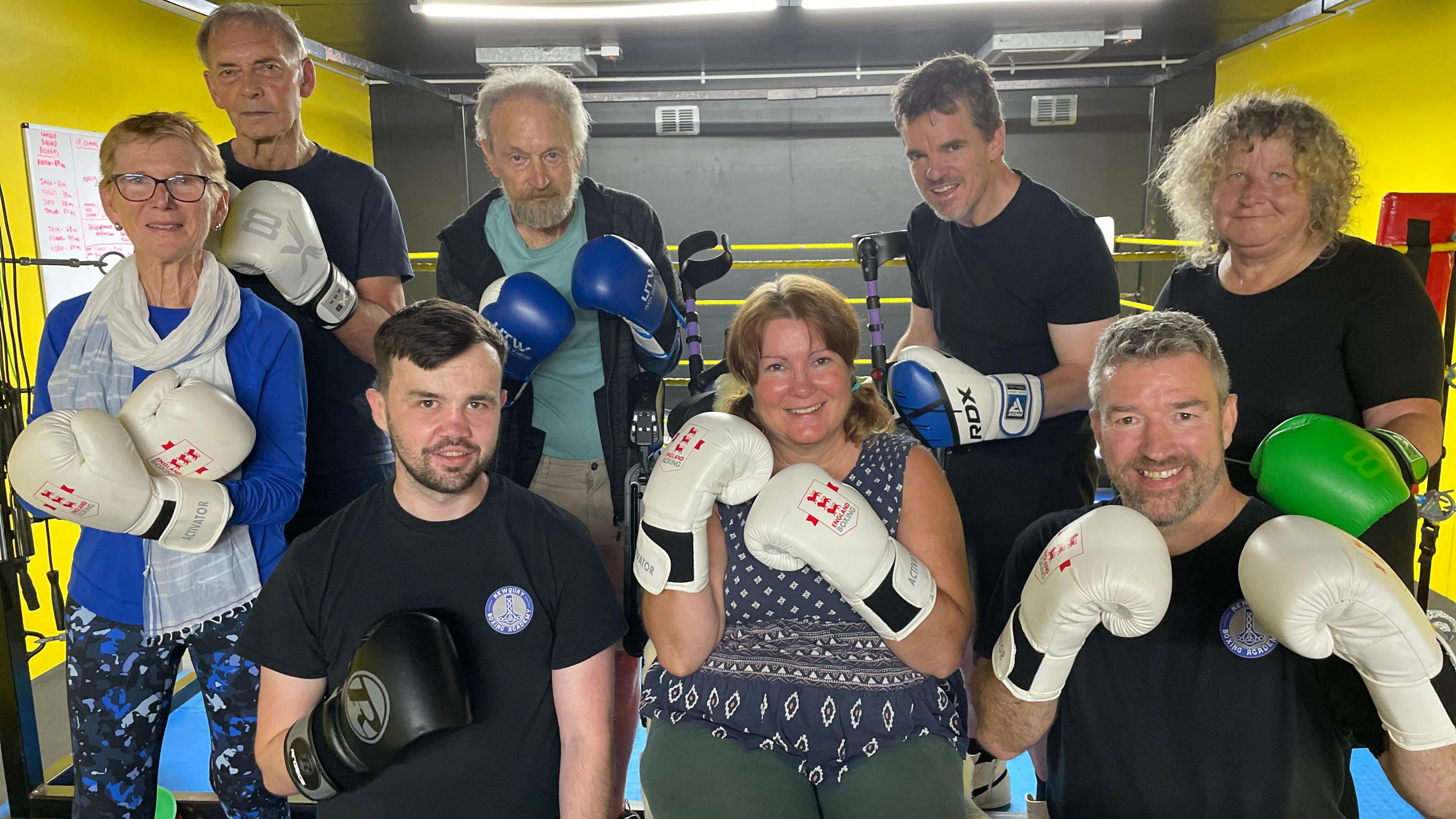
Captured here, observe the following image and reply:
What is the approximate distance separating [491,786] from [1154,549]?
41.7 inches

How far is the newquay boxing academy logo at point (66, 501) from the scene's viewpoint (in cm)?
157

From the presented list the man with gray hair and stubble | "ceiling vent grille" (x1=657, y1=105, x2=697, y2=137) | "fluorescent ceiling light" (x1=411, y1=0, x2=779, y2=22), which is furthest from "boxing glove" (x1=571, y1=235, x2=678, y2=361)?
"ceiling vent grille" (x1=657, y1=105, x2=697, y2=137)

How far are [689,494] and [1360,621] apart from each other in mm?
938

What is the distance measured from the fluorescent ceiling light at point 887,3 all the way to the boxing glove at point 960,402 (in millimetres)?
3894

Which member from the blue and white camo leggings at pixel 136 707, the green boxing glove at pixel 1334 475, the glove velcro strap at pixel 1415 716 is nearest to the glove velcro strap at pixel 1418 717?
the glove velcro strap at pixel 1415 716

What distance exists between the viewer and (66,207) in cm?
379

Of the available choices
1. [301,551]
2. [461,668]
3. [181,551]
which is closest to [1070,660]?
[461,668]

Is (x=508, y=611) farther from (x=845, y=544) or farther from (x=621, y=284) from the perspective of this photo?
(x=621, y=284)

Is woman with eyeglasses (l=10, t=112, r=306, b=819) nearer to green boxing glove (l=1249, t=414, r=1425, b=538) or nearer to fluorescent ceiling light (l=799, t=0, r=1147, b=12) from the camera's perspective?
green boxing glove (l=1249, t=414, r=1425, b=538)

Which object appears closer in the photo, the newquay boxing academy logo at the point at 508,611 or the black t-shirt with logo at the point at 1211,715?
the black t-shirt with logo at the point at 1211,715

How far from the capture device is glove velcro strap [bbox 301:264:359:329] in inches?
77.7

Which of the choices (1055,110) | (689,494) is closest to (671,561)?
(689,494)

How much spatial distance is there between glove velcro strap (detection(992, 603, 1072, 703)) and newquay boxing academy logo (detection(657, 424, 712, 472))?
1.88 feet

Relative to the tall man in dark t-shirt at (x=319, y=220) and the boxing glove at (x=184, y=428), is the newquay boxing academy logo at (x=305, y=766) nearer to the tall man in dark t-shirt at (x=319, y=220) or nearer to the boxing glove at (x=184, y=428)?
the boxing glove at (x=184, y=428)
